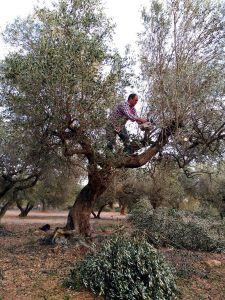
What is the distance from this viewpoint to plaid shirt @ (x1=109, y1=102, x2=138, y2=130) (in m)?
10.3

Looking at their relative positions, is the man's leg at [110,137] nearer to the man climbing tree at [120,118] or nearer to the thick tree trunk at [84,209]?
the man climbing tree at [120,118]

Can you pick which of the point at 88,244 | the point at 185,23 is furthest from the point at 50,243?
the point at 185,23

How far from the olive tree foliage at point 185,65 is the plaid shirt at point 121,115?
0.78 m

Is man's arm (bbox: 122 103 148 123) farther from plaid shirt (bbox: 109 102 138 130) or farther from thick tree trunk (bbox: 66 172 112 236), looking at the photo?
thick tree trunk (bbox: 66 172 112 236)

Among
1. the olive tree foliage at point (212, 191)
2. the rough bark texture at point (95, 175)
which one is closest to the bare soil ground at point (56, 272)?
the rough bark texture at point (95, 175)

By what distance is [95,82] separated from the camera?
9586mm

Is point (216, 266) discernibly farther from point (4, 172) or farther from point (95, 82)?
point (4, 172)

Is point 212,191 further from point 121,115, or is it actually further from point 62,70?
point 62,70

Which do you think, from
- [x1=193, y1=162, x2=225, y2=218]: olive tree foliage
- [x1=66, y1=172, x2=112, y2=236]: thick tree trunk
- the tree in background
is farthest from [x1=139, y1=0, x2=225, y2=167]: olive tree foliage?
[x1=193, y1=162, x2=225, y2=218]: olive tree foliage

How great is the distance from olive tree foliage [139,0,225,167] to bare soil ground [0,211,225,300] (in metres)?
3.44

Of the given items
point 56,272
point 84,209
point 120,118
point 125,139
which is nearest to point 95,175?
point 84,209

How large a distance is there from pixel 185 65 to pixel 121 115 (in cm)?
199

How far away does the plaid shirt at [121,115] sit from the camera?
10336 mm

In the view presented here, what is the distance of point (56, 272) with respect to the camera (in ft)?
30.8
